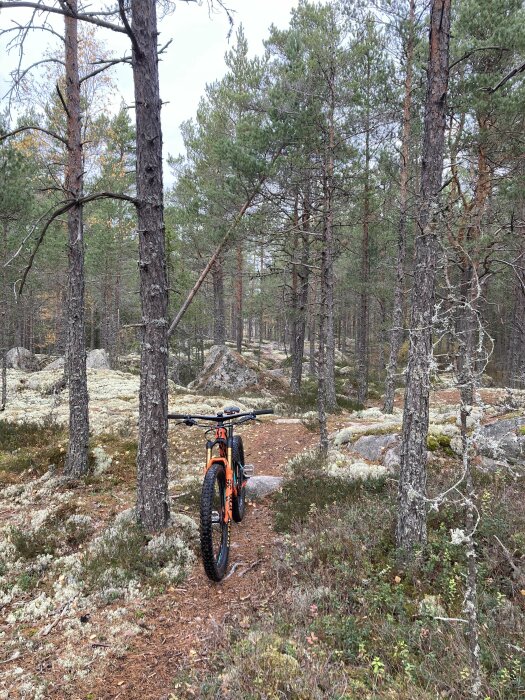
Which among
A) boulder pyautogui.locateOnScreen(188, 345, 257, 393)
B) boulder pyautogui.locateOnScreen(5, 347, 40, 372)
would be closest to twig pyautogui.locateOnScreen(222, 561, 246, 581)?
boulder pyautogui.locateOnScreen(188, 345, 257, 393)

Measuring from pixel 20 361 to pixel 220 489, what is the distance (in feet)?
83.4

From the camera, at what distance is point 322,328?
8.56 metres

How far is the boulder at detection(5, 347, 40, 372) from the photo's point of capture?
82.0 feet

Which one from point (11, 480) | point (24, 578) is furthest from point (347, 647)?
point (11, 480)

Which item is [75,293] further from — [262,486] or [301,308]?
[301,308]

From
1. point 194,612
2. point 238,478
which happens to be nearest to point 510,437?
point 238,478

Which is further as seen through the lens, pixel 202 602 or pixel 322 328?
pixel 322 328

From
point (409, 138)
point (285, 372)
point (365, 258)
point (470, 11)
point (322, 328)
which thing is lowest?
point (285, 372)

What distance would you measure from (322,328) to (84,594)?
618 cm

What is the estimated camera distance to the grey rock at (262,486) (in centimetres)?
724

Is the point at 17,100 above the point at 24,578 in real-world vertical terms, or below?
above

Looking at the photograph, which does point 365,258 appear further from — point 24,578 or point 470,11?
point 24,578

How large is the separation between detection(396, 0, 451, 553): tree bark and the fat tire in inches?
94.8

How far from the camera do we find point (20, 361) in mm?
25438
